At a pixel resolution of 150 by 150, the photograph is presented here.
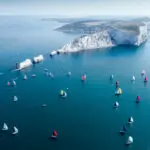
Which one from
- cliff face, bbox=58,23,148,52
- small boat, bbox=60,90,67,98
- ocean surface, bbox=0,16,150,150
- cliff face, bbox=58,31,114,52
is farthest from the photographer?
cliff face, bbox=58,23,148,52

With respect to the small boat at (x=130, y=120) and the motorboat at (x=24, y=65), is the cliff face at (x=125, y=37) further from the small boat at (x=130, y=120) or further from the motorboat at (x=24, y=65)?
the small boat at (x=130, y=120)

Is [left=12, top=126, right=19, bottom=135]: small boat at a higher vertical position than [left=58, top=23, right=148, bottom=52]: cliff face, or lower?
lower

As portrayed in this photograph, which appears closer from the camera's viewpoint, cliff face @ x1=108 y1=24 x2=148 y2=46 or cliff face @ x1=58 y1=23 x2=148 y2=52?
cliff face @ x1=58 y1=23 x2=148 y2=52

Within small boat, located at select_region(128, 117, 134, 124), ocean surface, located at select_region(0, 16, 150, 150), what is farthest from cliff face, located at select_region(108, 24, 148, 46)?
small boat, located at select_region(128, 117, 134, 124)

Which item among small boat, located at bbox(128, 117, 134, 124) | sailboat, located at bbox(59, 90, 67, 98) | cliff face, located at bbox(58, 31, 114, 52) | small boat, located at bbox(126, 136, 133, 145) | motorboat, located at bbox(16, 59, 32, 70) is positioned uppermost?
cliff face, located at bbox(58, 31, 114, 52)

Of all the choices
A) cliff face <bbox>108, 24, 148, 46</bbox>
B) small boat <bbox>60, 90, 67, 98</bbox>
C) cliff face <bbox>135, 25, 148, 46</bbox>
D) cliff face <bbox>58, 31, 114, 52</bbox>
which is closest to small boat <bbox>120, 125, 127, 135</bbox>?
small boat <bbox>60, 90, 67, 98</bbox>

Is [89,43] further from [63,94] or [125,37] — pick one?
[63,94]

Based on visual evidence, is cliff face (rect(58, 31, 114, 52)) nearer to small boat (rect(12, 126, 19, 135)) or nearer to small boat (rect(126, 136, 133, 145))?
small boat (rect(12, 126, 19, 135))

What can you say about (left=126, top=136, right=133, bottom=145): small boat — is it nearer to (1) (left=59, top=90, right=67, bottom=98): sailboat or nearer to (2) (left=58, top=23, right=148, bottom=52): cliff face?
(1) (left=59, top=90, right=67, bottom=98): sailboat

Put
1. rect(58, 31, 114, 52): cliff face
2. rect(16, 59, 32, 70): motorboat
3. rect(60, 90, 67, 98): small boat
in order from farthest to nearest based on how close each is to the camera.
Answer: rect(58, 31, 114, 52): cliff face
rect(16, 59, 32, 70): motorboat
rect(60, 90, 67, 98): small boat

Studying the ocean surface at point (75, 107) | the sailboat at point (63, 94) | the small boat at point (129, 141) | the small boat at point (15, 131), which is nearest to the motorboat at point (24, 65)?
the ocean surface at point (75, 107)
